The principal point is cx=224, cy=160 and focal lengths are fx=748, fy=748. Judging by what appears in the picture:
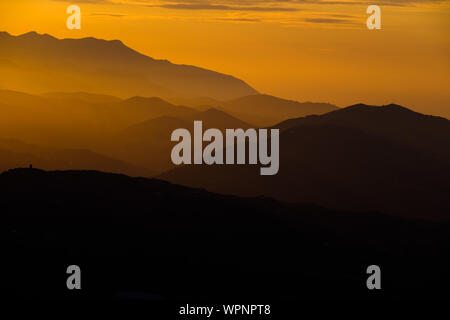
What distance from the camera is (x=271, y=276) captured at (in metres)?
84.0

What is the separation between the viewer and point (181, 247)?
9075 centimetres

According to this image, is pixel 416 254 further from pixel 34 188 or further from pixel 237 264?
pixel 34 188

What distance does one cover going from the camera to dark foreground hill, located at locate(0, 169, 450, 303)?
78.8m

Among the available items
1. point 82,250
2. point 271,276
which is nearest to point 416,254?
point 271,276

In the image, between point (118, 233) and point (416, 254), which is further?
point (416, 254)

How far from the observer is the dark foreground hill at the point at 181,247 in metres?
78.8

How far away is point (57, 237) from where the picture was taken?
89625 millimetres
